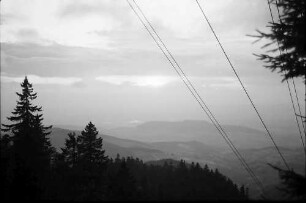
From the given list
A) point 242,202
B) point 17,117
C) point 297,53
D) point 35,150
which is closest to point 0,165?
point 242,202

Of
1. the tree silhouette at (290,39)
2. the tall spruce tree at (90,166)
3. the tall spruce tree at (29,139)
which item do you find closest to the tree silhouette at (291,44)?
the tree silhouette at (290,39)

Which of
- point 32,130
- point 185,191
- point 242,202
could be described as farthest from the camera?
point 185,191

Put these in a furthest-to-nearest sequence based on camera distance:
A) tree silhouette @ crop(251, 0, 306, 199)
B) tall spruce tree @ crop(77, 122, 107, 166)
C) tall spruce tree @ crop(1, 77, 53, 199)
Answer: tall spruce tree @ crop(77, 122, 107, 166) < tall spruce tree @ crop(1, 77, 53, 199) < tree silhouette @ crop(251, 0, 306, 199)

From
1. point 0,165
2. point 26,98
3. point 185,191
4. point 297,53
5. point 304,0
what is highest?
point 26,98

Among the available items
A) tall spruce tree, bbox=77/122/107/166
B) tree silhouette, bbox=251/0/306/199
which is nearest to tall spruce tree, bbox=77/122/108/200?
tall spruce tree, bbox=77/122/107/166

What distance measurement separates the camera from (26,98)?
4609 centimetres

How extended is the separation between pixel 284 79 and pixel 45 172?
38.6 meters

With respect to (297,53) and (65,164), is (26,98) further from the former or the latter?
(297,53)

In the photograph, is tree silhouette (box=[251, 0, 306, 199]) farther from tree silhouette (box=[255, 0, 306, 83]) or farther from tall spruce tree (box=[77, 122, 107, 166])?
tall spruce tree (box=[77, 122, 107, 166])

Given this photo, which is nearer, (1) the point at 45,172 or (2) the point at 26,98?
(1) the point at 45,172

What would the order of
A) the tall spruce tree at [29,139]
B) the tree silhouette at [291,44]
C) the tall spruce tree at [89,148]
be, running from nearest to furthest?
the tree silhouette at [291,44] → the tall spruce tree at [29,139] → the tall spruce tree at [89,148]

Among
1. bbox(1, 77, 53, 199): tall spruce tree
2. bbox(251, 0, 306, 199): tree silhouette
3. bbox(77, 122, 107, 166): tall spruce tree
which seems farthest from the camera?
bbox(77, 122, 107, 166): tall spruce tree

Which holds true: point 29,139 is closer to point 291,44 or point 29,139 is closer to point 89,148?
point 89,148

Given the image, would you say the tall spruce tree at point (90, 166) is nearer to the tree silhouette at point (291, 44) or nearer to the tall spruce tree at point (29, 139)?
the tall spruce tree at point (29, 139)
